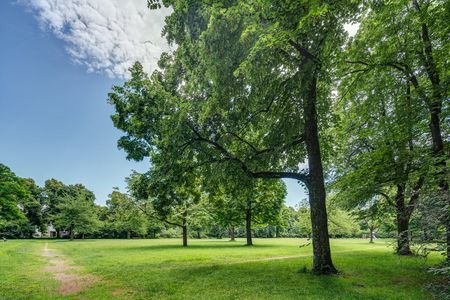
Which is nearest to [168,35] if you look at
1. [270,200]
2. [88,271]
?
[88,271]

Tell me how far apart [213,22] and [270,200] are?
27203mm

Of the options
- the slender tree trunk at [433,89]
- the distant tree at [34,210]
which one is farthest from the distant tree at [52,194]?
the slender tree trunk at [433,89]

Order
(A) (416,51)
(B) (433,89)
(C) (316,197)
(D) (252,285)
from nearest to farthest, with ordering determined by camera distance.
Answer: (D) (252,285), (B) (433,89), (A) (416,51), (C) (316,197)

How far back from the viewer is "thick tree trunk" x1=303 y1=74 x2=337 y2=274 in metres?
11.5

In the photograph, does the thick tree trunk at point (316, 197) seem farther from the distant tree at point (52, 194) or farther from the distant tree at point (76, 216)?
the distant tree at point (52, 194)

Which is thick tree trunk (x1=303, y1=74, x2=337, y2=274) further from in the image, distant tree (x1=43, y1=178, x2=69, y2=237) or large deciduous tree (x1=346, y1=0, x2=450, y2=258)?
distant tree (x1=43, y1=178, x2=69, y2=237)

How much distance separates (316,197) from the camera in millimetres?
11875

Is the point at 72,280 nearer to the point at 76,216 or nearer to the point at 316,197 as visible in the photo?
the point at 316,197

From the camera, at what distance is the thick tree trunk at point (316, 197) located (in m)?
11.5

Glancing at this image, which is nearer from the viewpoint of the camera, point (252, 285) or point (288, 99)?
point (252, 285)

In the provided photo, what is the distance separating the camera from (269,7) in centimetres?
782

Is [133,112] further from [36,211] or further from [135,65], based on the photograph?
[36,211]

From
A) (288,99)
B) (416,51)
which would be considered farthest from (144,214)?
(416,51)

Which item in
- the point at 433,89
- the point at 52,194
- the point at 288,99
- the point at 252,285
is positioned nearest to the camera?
the point at 252,285
